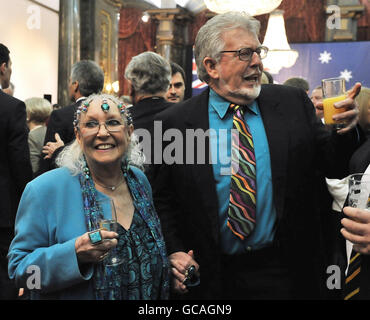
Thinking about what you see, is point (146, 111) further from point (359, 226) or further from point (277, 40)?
point (277, 40)

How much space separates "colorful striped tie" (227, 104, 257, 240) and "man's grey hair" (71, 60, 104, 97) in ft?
6.07

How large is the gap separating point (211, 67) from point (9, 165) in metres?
1.83

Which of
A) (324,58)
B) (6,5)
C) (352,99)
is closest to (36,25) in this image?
(6,5)

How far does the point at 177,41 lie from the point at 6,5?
7093 millimetres

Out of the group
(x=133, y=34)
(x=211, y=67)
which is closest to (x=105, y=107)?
(x=211, y=67)

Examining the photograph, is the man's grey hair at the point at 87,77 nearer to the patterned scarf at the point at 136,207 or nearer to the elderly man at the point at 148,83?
the elderly man at the point at 148,83

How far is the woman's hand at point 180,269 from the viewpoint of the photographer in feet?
6.28

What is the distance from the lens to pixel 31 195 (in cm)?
176

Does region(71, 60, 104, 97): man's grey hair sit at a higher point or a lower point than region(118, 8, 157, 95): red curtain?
lower

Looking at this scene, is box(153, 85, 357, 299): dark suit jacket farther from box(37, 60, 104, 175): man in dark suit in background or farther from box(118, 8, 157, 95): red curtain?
box(118, 8, 157, 95): red curtain

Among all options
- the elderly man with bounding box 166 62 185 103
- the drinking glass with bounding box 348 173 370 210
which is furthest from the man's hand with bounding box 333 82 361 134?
the elderly man with bounding box 166 62 185 103

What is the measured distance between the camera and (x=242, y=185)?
1.94 m

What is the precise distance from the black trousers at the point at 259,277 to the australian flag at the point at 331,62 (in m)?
8.72

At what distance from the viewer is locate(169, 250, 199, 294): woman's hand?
1.91 meters
